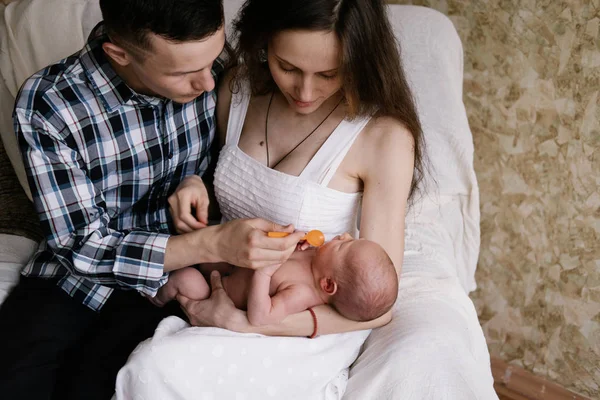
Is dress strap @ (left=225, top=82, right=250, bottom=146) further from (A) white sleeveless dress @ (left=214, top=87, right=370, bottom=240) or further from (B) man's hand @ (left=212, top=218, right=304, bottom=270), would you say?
(B) man's hand @ (left=212, top=218, right=304, bottom=270)

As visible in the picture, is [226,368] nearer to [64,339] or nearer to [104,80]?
[64,339]

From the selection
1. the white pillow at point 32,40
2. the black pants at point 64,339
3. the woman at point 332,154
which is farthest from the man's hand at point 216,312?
the white pillow at point 32,40

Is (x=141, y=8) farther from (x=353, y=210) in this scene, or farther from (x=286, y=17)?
(x=353, y=210)

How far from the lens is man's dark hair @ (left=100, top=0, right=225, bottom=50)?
133 centimetres

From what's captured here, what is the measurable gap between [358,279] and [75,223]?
0.69 m

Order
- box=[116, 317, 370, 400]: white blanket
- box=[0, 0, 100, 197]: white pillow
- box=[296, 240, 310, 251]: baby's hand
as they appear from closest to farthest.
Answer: box=[116, 317, 370, 400]: white blanket, box=[296, 240, 310, 251]: baby's hand, box=[0, 0, 100, 197]: white pillow

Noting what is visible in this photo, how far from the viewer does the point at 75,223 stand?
151 centimetres

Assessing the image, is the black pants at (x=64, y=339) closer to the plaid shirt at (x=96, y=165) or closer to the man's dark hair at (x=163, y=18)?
the plaid shirt at (x=96, y=165)

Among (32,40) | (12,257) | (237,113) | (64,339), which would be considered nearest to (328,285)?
(237,113)

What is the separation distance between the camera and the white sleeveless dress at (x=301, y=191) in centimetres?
159

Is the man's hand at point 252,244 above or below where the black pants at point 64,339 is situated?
above

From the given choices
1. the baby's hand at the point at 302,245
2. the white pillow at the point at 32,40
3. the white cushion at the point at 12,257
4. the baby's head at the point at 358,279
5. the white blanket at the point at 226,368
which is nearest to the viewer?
the white blanket at the point at 226,368

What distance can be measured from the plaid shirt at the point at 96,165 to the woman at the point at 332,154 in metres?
0.13

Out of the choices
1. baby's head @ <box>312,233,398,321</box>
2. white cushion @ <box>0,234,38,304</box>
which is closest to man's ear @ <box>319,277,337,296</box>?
baby's head @ <box>312,233,398,321</box>
